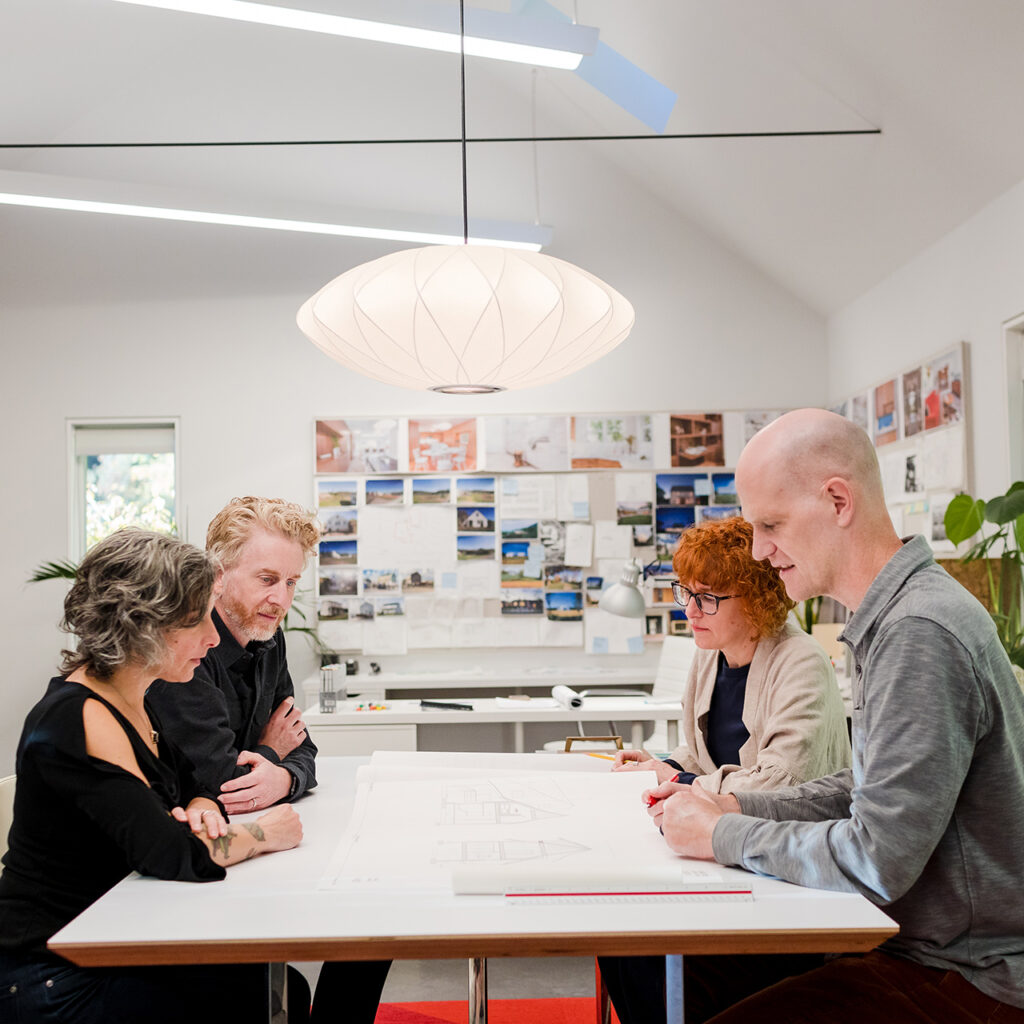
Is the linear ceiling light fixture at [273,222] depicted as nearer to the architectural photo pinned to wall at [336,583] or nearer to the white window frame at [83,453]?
the white window frame at [83,453]

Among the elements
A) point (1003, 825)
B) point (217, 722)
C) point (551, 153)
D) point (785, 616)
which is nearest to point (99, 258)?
point (551, 153)

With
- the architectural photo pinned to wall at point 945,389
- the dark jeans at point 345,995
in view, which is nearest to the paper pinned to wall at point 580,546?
the architectural photo pinned to wall at point 945,389

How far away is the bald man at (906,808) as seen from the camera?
4.29ft

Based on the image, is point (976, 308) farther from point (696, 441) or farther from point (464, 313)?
point (464, 313)

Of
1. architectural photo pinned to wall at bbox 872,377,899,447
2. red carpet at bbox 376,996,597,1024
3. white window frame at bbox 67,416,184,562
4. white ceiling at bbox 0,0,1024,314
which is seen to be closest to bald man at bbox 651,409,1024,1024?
red carpet at bbox 376,996,597,1024

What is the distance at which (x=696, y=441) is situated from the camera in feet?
19.1

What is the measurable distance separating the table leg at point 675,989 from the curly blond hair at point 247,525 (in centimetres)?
125

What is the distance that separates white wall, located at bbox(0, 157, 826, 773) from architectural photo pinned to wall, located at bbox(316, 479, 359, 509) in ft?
0.25

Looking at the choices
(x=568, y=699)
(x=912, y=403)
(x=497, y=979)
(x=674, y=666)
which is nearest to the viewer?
(x=497, y=979)

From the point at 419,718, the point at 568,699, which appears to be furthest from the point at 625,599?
the point at 419,718

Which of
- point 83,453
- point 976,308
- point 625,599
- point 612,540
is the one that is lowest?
point 625,599

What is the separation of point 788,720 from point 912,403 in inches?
118

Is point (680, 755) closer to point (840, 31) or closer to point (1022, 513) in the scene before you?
point (1022, 513)

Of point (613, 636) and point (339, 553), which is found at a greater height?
point (339, 553)
